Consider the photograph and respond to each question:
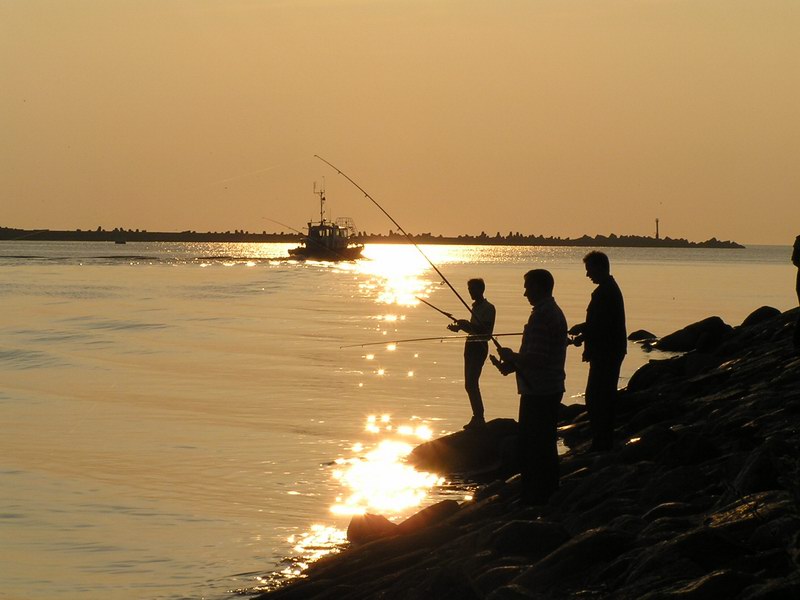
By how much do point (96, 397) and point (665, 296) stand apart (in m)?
41.1

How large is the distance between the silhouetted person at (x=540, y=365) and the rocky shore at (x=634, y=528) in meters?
0.55

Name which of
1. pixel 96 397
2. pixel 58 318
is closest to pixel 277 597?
pixel 96 397

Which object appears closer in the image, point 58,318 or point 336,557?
point 336,557

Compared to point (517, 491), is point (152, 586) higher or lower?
lower

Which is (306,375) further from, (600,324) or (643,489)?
(643,489)

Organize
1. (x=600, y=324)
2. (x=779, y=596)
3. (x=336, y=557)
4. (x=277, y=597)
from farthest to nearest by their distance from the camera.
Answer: (x=600, y=324) < (x=336, y=557) < (x=277, y=597) < (x=779, y=596)

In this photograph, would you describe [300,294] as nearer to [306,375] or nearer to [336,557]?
[306,375]

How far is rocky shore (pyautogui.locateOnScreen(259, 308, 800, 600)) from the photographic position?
5672mm

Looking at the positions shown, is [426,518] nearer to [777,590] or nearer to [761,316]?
[777,590]

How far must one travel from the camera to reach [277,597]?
776 centimetres

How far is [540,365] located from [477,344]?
419 centimetres

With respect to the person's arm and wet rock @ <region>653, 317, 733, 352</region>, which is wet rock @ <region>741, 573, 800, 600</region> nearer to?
the person's arm

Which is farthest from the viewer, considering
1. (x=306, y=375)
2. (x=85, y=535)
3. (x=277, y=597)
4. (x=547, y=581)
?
(x=306, y=375)

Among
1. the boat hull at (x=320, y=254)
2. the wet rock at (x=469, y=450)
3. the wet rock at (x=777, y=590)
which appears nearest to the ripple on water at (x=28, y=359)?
the wet rock at (x=469, y=450)
